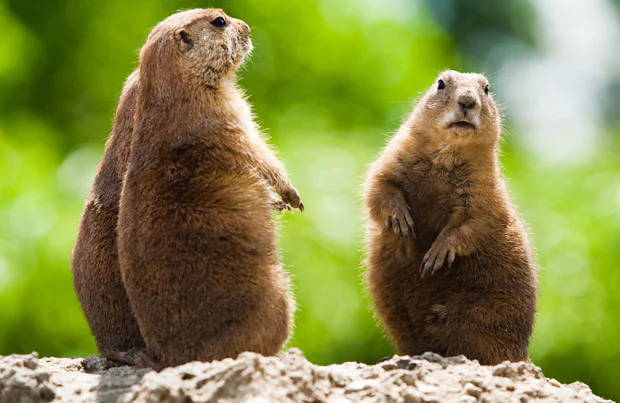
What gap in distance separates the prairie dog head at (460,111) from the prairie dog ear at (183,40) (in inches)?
69.8

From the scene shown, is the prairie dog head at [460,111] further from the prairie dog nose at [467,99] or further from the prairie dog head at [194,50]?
the prairie dog head at [194,50]

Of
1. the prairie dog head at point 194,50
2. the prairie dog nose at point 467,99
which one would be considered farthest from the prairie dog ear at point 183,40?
the prairie dog nose at point 467,99

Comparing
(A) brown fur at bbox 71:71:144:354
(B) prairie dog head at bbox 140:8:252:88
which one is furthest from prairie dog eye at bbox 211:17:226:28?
(A) brown fur at bbox 71:71:144:354

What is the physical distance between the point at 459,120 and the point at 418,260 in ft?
3.13

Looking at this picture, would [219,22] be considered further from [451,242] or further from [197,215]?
[451,242]

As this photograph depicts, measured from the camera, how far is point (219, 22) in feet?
19.5

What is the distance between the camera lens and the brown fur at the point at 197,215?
5125 mm

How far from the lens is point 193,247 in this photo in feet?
17.1

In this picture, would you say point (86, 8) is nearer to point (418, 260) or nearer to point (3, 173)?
point (3, 173)

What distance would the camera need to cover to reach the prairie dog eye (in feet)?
19.4

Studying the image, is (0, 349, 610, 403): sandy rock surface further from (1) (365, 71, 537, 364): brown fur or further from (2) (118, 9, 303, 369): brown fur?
(1) (365, 71, 537, 364): brown fur

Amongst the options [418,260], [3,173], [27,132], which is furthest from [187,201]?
[27,132]

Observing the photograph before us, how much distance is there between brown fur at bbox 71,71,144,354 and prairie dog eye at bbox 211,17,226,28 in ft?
2.03

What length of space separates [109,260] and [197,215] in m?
1.00
